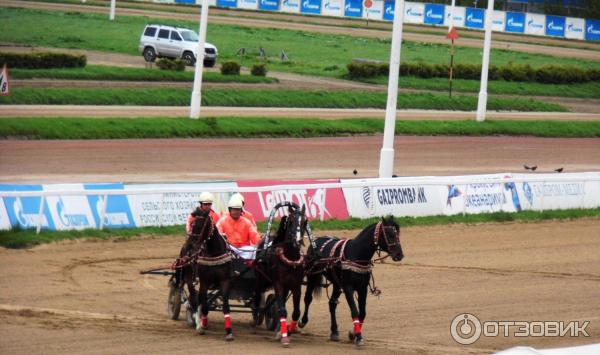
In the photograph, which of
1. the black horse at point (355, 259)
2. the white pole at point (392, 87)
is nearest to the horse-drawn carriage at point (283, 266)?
the black horse at point (355, 259)

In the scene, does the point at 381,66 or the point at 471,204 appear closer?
the point at 471,204

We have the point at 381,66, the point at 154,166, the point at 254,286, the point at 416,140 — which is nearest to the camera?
the point at 254,286

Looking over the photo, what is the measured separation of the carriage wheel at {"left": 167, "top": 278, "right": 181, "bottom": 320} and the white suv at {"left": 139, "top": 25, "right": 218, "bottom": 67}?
35052 millimetres

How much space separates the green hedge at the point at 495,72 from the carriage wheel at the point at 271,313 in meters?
36.4

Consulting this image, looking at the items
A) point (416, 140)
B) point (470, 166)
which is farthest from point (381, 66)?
point (470, 166)

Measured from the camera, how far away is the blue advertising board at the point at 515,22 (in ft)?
253

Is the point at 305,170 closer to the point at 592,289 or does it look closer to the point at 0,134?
the point at 0,134

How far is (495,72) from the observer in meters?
54.6

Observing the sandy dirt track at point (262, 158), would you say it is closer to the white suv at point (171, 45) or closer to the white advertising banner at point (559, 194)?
the white advertising banner at point (559, 194)

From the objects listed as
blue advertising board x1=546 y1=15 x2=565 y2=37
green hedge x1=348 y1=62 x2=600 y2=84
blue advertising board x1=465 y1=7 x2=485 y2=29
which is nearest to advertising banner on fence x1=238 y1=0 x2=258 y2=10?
blue advertising board x1=465 y1=7 x2=485 y2=29

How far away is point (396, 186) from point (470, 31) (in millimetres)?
53491

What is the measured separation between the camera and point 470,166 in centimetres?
3297

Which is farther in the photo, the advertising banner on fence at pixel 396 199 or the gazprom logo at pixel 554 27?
the gazprom logo at pixel 554 27

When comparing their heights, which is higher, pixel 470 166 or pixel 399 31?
pixel 399 31
